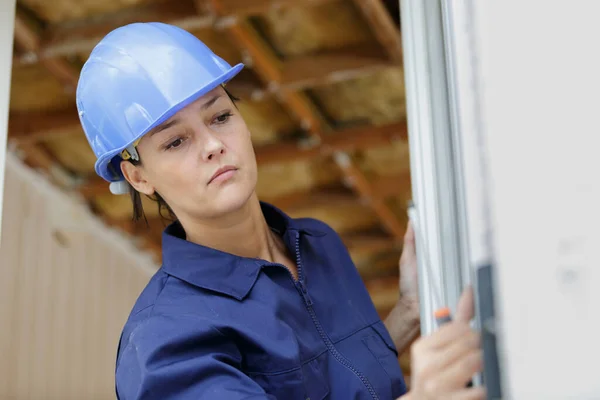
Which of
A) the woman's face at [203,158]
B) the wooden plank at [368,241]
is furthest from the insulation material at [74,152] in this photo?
the woman's face at [203,158]

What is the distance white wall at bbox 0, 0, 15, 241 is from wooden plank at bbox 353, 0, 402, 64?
2288 millimetres

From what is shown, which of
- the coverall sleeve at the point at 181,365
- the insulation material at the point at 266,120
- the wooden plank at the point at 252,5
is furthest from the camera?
the insulation material at the point at 266,120

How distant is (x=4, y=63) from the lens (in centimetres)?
158

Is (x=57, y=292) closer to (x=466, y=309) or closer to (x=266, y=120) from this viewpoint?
(x=266, y=120)

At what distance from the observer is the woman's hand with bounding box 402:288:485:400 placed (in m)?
0.78

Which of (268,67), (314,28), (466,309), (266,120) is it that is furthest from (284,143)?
(466,309)

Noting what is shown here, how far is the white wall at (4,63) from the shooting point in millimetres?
1562

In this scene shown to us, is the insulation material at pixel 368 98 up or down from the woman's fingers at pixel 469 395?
up

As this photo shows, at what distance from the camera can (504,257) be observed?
0.59m

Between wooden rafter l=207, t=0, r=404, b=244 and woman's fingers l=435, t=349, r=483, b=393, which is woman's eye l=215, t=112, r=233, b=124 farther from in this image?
wooden rafter l=207, t=0, r=404, b=244

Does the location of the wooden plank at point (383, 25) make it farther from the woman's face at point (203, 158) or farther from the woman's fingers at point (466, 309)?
the woman's fingers at point (466, 309)

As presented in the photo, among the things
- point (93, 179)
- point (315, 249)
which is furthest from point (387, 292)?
point (315, 249)

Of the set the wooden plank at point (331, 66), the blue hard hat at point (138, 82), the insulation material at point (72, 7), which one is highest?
the insulation material at point (72, 7)

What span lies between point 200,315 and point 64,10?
296 centimetres
